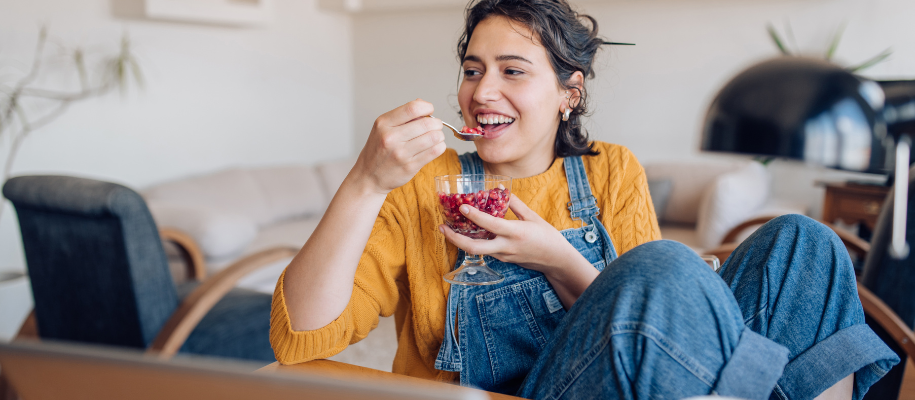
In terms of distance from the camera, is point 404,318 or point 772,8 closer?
point 404,318

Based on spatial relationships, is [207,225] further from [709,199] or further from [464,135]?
[709,199]

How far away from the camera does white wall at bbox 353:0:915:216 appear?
11.9ft

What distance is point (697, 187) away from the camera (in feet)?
11.8

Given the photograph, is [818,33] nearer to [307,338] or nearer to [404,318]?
[404,318]

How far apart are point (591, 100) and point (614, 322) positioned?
0.85m

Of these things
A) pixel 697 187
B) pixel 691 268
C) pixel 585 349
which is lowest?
pixel 697 187

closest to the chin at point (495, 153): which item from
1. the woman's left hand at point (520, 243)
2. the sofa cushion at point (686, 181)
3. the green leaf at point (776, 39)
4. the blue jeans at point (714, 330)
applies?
the woman's left hand at point (520, 243)

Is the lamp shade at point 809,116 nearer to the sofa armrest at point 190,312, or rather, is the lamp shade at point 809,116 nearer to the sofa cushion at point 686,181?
the sofa armrest at point 190,312

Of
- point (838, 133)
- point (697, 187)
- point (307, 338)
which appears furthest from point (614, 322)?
point (697, 187)

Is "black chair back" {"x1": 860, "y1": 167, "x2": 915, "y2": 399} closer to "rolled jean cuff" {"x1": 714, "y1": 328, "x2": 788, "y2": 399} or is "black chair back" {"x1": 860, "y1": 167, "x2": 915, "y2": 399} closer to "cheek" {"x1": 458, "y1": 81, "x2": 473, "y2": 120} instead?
"rolled jean cuff" {"x1": 714, "y1": 328, "x2": 788, "y2": 399}

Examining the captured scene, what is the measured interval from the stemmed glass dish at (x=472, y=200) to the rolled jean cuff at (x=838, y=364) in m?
0.53

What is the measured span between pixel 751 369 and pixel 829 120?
13.7 inches

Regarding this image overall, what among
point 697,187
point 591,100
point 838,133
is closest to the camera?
point 838,133

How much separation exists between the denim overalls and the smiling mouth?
275 millimetres
